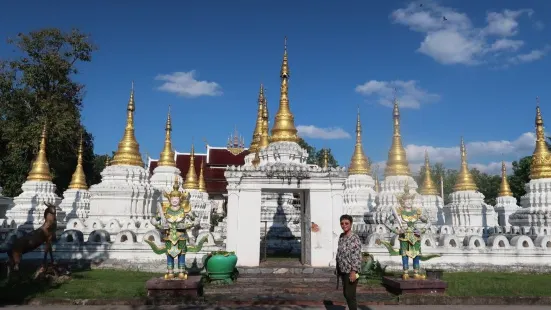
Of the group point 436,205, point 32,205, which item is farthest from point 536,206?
point 32,205

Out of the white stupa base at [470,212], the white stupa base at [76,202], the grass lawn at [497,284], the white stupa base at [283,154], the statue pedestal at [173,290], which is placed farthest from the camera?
the white stupa base at [76,202]

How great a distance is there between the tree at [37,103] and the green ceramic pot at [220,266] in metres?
25.3

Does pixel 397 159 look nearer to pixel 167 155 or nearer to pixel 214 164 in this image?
pixel 167 155

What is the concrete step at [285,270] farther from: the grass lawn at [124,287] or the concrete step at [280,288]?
the grass lawn at [124,287]

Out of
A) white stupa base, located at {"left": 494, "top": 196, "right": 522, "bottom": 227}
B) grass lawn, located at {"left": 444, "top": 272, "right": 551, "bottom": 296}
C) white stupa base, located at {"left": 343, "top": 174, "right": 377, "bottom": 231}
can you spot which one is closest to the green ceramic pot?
grass lawn, located at {"left": 444, "top": 272, "right": 551, "bottom": 296}

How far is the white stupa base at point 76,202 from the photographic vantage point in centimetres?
2866

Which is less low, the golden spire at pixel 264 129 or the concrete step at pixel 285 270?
the golden spire at pixel 264 129

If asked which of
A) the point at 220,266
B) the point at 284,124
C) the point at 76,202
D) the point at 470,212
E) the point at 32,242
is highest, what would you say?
the point at 284,124

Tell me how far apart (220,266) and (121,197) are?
40.9 feet

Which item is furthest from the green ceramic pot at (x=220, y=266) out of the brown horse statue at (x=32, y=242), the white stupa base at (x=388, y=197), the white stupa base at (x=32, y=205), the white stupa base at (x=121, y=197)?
the white stupa base at (x=32, y=205)

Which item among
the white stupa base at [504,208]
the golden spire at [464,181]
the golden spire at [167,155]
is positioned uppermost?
the golden spire at [167,155]

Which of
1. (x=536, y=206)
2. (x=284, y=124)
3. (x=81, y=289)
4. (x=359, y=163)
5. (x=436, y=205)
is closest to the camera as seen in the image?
Answer: (x=81, y=289)

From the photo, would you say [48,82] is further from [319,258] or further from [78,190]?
→ [319,258]

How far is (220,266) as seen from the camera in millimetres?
10703
